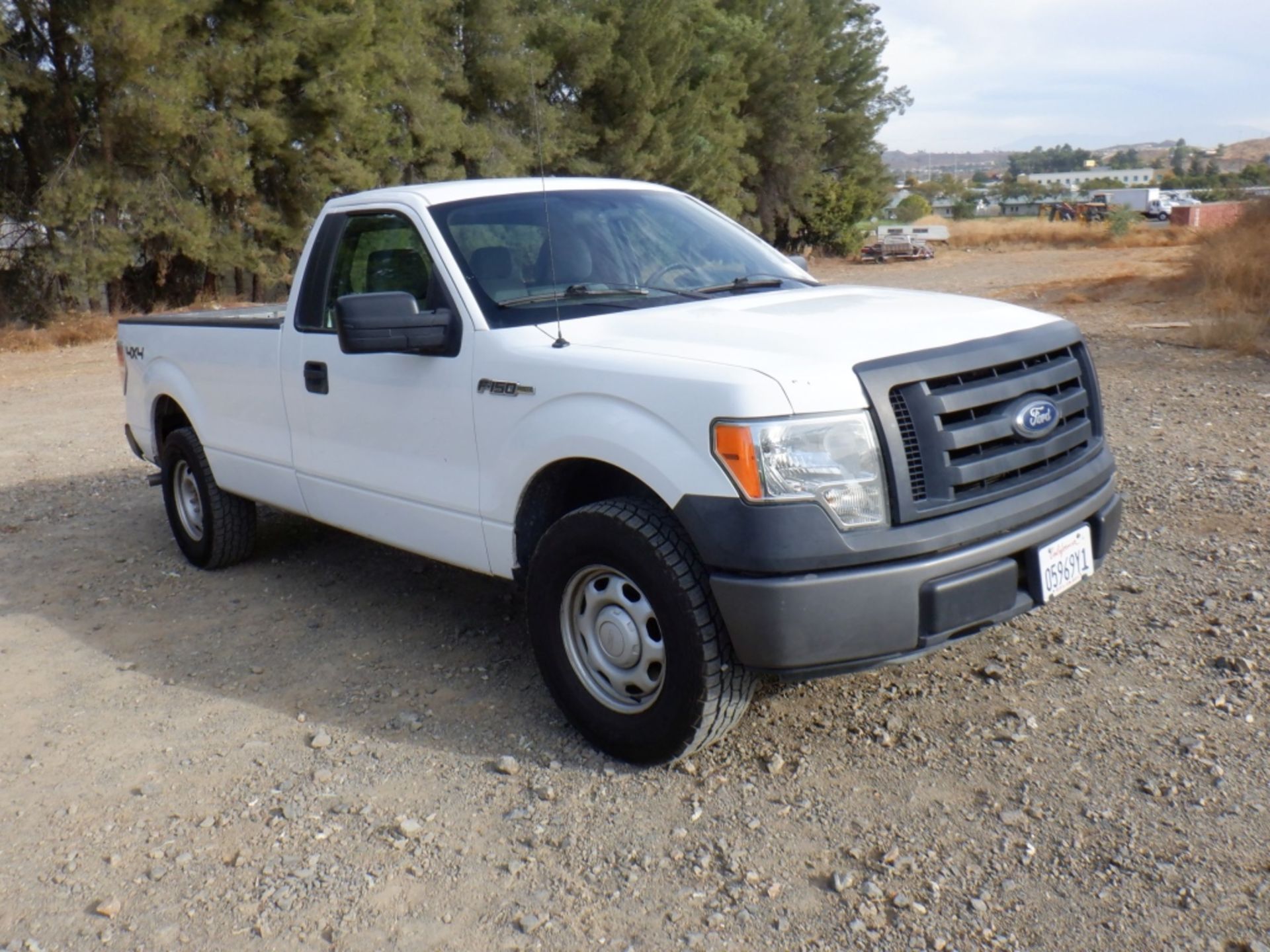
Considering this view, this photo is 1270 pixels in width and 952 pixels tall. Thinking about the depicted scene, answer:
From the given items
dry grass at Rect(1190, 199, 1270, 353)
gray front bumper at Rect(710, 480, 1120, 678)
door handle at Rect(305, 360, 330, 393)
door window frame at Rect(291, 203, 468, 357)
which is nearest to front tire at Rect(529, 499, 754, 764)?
gray front bumper at Rect(710, 480, 1120, 678)

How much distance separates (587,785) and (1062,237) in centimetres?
A: 4140

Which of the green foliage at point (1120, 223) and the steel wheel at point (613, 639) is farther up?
the green foliage at point (1120, 223)

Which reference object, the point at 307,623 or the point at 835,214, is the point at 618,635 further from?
the point at 835,214

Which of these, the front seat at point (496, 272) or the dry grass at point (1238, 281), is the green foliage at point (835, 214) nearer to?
the dry grass at point (1238, 281)

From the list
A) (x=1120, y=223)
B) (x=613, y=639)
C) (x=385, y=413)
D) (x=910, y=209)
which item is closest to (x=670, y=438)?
(x=613, y=639)

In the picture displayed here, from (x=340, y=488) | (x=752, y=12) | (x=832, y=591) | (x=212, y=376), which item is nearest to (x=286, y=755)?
(x=340, y=488)

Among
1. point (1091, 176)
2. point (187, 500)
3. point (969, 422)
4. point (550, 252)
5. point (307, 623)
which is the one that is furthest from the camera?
point (1091, 176)

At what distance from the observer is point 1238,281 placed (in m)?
14.0

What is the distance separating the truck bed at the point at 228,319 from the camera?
5.68 metres

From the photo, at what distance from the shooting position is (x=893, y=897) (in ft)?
10.4

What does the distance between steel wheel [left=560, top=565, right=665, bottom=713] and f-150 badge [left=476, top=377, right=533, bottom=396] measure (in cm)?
64

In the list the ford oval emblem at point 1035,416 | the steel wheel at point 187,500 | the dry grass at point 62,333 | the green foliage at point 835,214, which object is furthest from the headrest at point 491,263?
the green foliage at point 835,214

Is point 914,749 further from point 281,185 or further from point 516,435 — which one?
point 281,185

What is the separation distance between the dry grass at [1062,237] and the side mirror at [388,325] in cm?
3538
